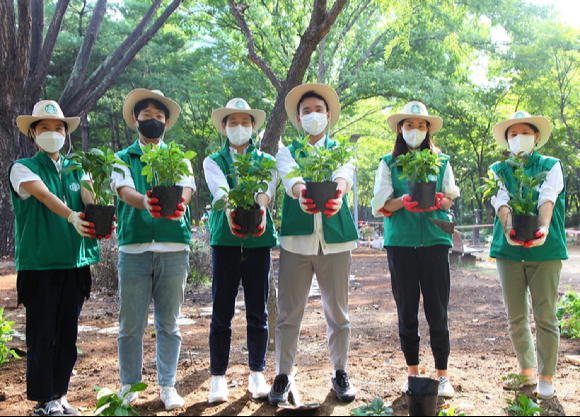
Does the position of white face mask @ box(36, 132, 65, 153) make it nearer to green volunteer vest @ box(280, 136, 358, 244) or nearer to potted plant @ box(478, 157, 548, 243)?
green volunteer vest @ box(280, 136, 358, 244)

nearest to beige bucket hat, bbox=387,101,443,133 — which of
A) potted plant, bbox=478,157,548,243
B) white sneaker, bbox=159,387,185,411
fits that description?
potted plant, bbox=478,157,548,243

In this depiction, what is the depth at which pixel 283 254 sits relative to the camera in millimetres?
3574

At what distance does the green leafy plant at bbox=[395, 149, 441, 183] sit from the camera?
11.0ft

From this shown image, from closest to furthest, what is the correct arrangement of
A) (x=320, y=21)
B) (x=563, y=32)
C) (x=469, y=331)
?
(x=320, y=21)
(x=469, y=331)
(x=563, y=32)

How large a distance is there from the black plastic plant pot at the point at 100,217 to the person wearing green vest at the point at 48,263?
0.04 m

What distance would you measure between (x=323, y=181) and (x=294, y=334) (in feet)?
3.78

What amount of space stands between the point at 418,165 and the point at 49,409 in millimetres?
3015

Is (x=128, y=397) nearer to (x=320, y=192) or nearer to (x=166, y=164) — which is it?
(x=166, y=164)

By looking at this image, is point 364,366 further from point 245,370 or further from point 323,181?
point 323,181

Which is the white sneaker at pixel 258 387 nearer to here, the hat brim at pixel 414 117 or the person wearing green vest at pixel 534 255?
the person wearing green vest at pixel 534 255

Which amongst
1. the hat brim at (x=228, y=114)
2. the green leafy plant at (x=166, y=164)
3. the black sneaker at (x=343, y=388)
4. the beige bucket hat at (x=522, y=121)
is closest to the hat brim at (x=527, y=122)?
the beige bucket hat at (x=522, y=121)

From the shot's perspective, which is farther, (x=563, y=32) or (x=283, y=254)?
(x=563, y=32)

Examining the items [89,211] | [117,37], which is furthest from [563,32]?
[89,211]

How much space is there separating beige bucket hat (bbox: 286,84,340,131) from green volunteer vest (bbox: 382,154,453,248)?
597mm
